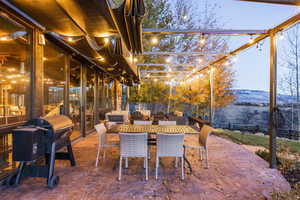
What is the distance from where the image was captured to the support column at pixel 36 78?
118 inches

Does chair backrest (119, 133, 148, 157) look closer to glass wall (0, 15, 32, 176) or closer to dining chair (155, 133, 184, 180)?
dining chair (155, 133, 184, 180)

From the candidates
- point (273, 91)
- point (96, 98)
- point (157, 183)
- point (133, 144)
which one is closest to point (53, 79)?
point (133, 144)

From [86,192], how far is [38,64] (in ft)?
8.01

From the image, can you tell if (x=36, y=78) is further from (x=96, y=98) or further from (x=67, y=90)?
(x=96, y=98)

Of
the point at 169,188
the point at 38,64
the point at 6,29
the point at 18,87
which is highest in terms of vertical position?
the point at 6,29

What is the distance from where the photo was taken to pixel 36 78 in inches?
120

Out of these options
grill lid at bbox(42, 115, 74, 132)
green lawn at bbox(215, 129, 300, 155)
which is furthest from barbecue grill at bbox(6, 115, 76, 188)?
green lawn at bbox(215, 129, 300, 155)

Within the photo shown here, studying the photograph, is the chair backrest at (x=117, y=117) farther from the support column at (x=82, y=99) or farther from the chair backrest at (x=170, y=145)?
the chair backrest at (x=170, y=145)

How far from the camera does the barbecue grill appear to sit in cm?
233

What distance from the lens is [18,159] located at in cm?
233

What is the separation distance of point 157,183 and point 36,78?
286cm

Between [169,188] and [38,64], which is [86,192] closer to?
[169,188]

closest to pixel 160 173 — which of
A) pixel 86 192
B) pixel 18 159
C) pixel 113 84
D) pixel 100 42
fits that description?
pixel 86 192

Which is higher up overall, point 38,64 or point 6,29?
point 6,29
